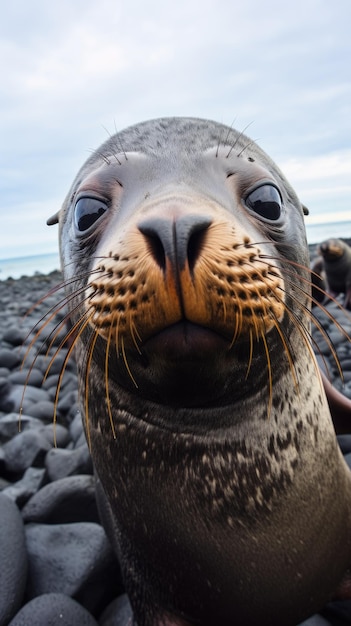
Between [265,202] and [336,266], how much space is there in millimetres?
9447

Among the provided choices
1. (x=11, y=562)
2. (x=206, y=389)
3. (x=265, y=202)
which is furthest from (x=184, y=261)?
(x=11, y=562)

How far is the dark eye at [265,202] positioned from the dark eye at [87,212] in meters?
0.54

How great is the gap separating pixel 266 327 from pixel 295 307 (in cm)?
40

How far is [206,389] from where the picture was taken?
61.0 inches

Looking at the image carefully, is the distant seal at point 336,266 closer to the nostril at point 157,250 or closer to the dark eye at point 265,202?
the dark eye at point 265,202

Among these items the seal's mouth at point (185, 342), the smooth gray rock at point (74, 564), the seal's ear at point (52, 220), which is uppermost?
the seal's ear at point (52, 220)

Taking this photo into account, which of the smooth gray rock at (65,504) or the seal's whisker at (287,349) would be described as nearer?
the seal's whisker at (287,349)

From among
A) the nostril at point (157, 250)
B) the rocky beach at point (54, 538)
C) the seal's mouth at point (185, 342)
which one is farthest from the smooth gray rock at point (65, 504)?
the nostril at point (157, 250)

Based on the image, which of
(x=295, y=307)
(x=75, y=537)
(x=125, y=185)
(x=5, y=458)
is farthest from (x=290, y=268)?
(x=5, y=458)

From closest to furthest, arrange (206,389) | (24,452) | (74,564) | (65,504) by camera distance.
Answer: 1. (206,389)
2. (74,564)
3. (65,504)
4. (24,452)

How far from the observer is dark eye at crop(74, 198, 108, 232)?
1924 millimetres

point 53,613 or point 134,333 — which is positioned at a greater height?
point 134,333

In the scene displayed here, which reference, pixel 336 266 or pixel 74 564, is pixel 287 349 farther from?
pixel 336 266

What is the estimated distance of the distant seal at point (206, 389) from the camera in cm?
136
